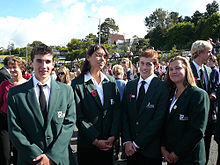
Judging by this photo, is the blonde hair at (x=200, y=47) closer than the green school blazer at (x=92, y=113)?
No

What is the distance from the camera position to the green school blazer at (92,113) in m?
2.70

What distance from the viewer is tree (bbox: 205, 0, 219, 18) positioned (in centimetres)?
5822

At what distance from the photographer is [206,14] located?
2333 inches

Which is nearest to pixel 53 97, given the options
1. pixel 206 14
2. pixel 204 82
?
pixel 204 82

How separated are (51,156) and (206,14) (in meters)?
69.9

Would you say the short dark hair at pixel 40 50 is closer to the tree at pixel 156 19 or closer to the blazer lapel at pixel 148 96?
the blazer lapel at pixel 148 96

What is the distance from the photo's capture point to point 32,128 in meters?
2.10

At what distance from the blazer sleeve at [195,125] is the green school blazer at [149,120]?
0.33m

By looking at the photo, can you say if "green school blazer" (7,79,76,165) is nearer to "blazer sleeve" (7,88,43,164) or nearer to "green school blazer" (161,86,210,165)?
"blazer sleeve" (7,88,43,164)

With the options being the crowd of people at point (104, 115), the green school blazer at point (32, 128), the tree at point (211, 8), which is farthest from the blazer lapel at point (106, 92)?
the tree at point (211, 8)

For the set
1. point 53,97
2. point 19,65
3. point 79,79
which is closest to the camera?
point 53,97

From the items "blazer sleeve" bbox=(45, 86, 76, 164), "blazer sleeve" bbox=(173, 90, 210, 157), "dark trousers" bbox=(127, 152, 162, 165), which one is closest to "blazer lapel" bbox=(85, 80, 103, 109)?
"blazer sleeve" bbox=(45, 86, 76, 164)

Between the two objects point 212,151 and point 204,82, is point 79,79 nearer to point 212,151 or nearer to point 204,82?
point 204,82

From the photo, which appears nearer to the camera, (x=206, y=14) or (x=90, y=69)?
(x=90, y=69)
